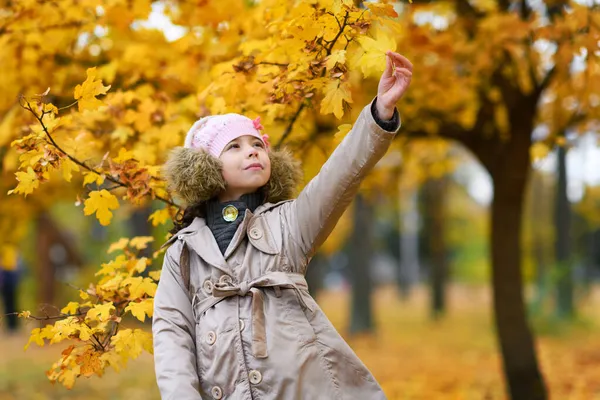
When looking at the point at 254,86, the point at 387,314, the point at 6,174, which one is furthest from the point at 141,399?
the point at 387,314

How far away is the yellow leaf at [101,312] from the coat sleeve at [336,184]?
0.93m

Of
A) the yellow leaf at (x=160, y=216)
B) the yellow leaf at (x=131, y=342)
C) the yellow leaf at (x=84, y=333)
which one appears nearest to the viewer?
the yellow leaf at (x=84, y=333)

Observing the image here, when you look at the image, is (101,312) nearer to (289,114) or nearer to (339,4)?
(289,114)

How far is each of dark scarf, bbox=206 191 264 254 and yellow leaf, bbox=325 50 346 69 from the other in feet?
1.76

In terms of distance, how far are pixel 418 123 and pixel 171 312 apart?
371 cm

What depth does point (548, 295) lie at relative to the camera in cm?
1253

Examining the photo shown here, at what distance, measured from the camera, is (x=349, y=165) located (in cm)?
231

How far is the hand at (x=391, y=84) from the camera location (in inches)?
90.9

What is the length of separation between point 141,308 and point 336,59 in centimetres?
126

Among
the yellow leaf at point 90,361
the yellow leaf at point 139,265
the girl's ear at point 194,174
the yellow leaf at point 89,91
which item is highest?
the yellow leaf at point 89,91

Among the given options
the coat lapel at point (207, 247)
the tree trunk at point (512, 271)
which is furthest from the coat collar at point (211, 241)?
the tree trunk at point (512, 271)

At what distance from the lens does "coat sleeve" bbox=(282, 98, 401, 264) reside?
90.1 inches

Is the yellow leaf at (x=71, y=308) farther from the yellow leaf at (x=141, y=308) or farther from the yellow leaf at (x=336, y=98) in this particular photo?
the yellow leaf at (x=336, y=98)

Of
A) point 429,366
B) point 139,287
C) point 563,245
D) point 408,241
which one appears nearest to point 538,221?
point 563,245
